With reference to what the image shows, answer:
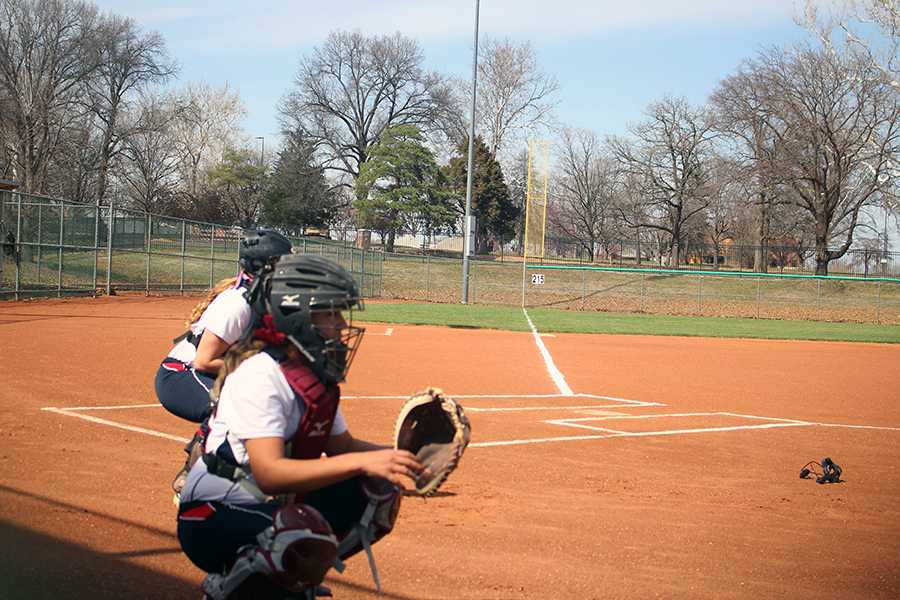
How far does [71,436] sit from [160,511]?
116 inches

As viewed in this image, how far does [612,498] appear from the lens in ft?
24.7

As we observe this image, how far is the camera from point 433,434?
3.58 m

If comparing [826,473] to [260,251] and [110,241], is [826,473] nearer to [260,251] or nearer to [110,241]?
[260,251]

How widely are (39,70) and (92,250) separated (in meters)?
21.4

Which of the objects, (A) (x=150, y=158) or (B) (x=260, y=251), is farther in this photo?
(A) (x=150, y=158)

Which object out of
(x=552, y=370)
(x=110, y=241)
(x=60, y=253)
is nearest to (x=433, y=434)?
(x=552, y=370)

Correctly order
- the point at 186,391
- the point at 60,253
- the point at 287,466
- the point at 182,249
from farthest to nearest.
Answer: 1. the point at 182,249
2. the point at 60,253
3. the point at 186,391
4. the point at 287,466

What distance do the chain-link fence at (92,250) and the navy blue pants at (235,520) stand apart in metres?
23.8

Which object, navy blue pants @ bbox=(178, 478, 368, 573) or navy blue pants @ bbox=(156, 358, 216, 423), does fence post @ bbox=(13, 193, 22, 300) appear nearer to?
navy blue pants @ bbox=(156, 358, 216, 423)

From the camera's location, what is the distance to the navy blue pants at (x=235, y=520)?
314 cm

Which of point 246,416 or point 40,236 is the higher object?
point 40,236

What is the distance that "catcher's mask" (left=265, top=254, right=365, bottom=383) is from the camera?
3143 millimetres

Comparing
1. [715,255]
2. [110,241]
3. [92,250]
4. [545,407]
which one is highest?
[715,255]

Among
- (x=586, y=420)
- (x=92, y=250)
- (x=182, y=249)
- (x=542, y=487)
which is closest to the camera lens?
(x=542, y=487)
